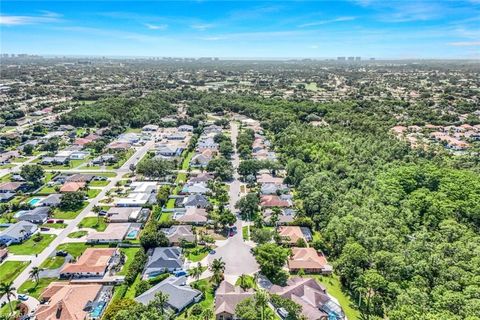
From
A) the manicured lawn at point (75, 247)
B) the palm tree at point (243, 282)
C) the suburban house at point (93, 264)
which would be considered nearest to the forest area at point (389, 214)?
the palm tree at point (243, 282)

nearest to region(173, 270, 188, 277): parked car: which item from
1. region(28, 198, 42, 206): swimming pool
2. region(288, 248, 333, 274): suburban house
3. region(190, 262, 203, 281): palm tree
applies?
region(190, 262, 203, 281): palm tree

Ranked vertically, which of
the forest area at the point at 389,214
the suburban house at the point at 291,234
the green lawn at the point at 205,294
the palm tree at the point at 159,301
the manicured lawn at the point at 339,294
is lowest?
the manicured lawn at the point at 339,294

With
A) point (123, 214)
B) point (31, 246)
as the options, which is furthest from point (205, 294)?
point (31, 246)

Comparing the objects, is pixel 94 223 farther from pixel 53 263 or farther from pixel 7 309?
pixel 7 309

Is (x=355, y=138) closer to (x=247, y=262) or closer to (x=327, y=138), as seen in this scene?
(x=327, y=138)

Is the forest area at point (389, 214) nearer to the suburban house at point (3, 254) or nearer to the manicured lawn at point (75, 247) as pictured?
the manicured lawn at point (75, 247)

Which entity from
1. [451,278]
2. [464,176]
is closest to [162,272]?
[451,278]
